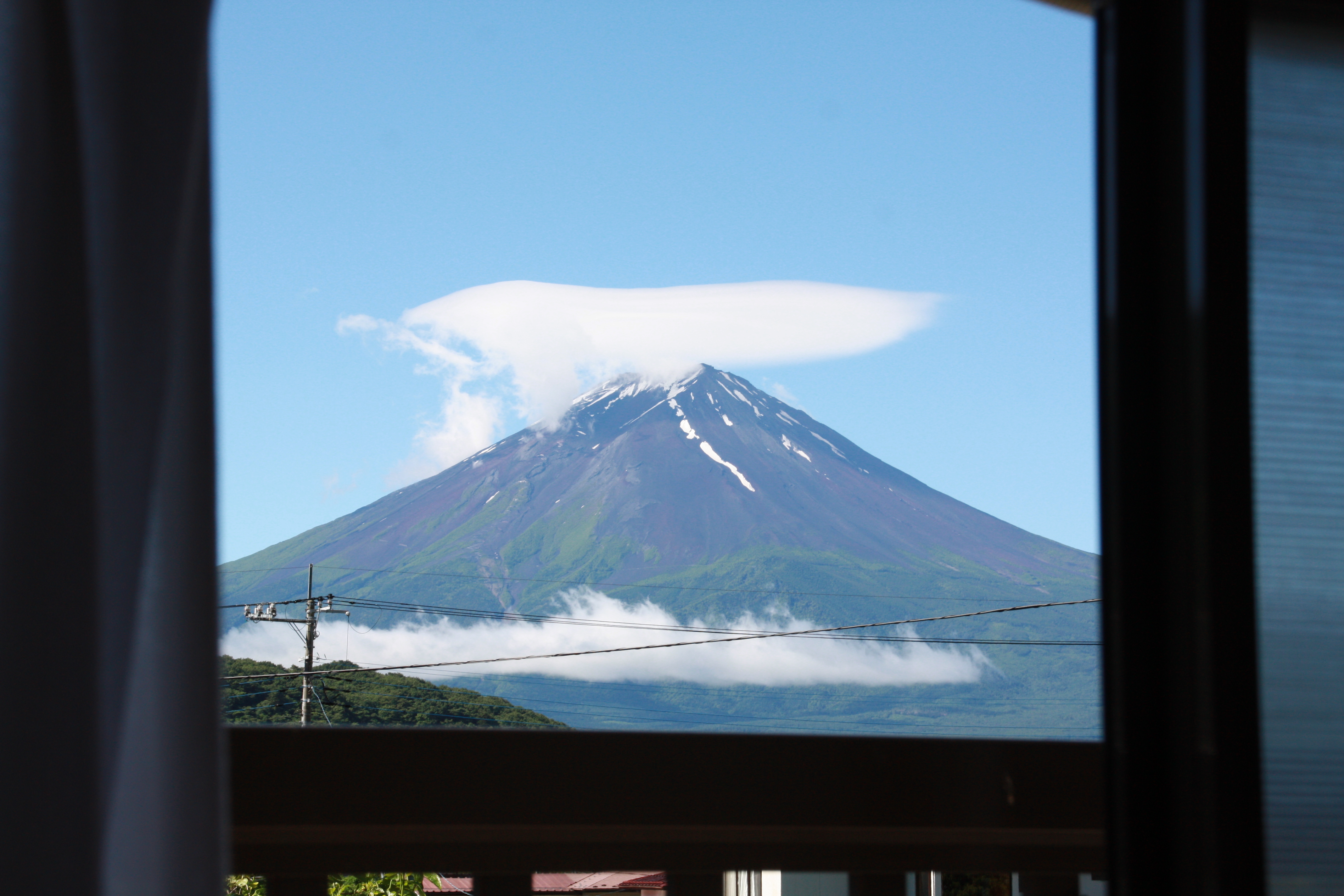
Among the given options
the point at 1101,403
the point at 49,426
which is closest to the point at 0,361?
the point at 49,426

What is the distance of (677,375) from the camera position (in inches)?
2219

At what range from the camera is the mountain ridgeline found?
45562mm

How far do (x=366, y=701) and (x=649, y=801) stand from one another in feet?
98.5

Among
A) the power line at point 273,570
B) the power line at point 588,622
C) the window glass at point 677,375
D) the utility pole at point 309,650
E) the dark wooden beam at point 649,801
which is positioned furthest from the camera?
the window glass at point 677,375

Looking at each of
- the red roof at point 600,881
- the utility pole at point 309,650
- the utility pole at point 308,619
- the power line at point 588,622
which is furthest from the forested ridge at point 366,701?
the red roof at point 600,881

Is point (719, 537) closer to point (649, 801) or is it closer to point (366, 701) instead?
point (366, 701)

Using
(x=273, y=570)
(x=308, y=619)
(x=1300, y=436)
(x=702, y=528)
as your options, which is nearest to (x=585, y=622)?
(x=702, y=528)

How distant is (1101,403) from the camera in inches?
20.5

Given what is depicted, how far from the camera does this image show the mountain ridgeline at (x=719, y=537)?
45.6m

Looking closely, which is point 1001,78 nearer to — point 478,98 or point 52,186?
point 478,98

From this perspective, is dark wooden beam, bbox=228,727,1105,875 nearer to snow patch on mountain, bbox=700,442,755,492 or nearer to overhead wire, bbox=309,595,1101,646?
overhead wire, bbox=309,595,1101,646

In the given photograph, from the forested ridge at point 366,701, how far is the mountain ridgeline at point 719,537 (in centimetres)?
1034

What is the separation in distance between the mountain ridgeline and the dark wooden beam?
44.5 meters

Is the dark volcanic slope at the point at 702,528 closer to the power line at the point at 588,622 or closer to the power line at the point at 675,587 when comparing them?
the power line at the point at 675,587
